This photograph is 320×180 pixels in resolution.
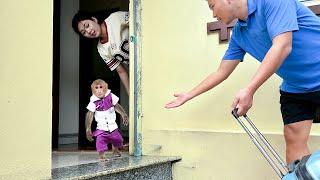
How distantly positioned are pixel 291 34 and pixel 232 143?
1.17 m

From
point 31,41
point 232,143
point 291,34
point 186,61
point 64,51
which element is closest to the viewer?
point 291,34

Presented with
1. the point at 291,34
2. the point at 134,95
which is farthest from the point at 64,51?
the point at 291,34

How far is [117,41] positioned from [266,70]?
192 centimetres

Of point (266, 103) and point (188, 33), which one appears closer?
point (266, 103)

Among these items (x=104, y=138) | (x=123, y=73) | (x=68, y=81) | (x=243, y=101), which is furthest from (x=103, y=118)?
(x=68, y=81)

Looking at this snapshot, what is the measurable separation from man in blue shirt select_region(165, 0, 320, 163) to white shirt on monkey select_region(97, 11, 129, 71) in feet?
4.27

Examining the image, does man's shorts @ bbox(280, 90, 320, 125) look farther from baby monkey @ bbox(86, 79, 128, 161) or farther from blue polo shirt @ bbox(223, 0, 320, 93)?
baby monkey @ bbox(86, 79, 128, 161)

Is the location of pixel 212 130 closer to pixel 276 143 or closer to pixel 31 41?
pixel 276 143

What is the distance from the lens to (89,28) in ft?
10.6

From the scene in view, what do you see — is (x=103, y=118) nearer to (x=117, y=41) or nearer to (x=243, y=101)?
(x=117, y=41)

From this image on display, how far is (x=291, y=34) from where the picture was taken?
5.34 feet

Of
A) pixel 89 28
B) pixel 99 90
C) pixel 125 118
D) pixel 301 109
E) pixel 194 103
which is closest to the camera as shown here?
pixel 301 109

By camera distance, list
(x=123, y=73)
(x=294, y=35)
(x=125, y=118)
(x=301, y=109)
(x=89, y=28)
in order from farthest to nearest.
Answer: (x=123, y=73) → (x=89, y=28) → (x=125, y=118) → (x=301, y=109) → (x=294, y=35)

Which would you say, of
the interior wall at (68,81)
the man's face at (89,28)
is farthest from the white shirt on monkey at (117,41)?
the interior wall at (68,81)
